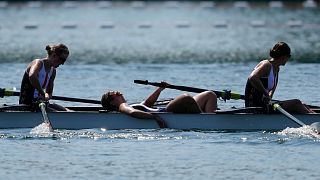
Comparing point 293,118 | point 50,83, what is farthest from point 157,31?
point 293,118

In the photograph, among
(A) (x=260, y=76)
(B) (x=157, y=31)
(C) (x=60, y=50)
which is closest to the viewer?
(C) (x=60, y=50)

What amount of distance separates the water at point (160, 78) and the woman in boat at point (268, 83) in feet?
1.86

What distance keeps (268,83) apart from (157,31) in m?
34.4

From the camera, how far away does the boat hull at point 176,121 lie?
19.6 metres

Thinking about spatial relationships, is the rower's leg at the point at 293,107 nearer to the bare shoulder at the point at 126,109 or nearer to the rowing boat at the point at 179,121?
the rowing boat at the point at 179,121

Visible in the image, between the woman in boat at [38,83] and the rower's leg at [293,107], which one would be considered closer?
the rower's leg at [293,107]

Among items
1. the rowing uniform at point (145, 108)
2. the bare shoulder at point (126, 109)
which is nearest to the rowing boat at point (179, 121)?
the bare shoulder at point (126, 109)

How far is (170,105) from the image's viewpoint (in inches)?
776

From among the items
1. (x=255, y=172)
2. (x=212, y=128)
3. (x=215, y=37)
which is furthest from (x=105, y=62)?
(x=255, y=172)

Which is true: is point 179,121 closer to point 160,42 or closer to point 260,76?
point 260,76

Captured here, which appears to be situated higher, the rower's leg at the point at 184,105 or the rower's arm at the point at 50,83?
the rower's arm at the point at 50,83

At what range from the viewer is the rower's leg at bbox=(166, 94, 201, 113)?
64.0 feet

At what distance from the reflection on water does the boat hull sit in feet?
52.6

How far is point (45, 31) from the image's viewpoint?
5356 cm
